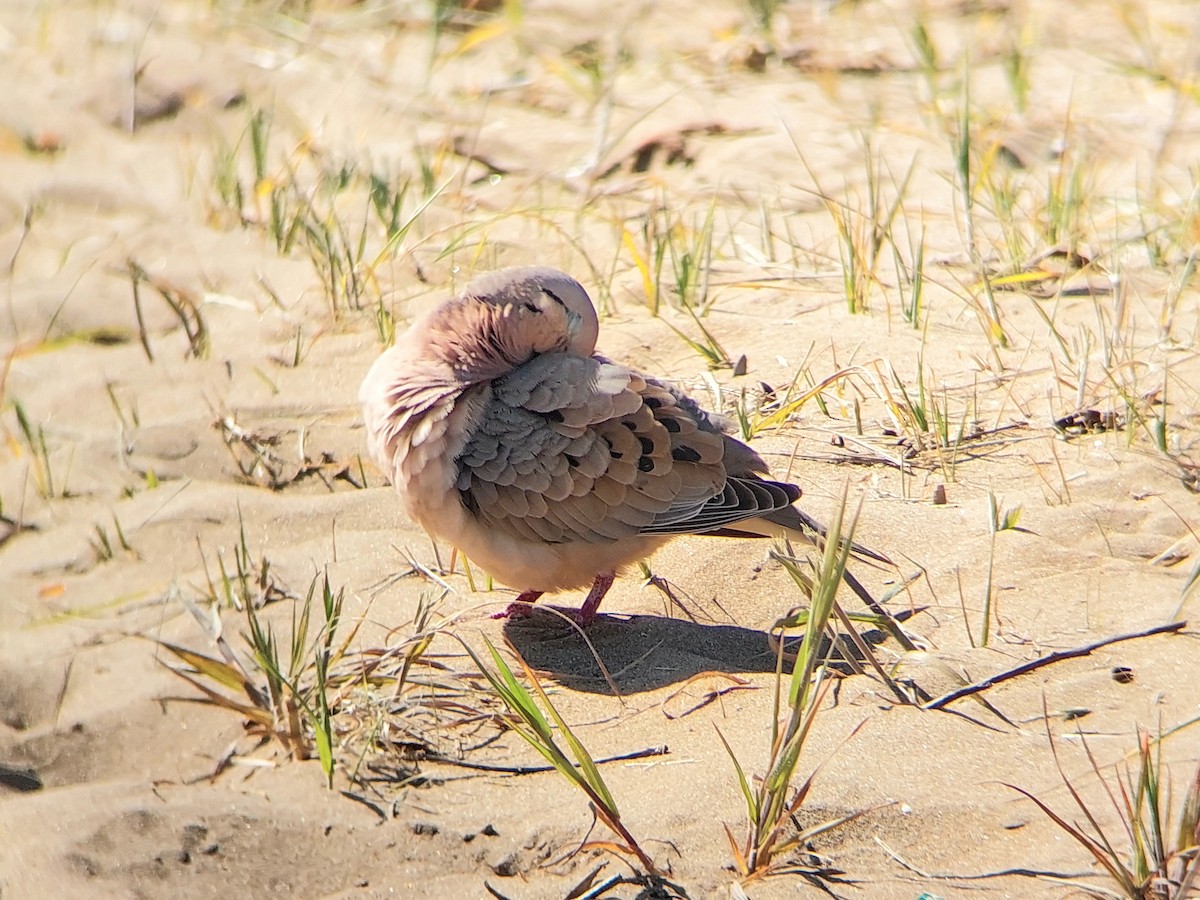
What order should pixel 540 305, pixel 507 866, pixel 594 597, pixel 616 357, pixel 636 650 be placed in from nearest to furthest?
pixel 507 866 < pixel 636 650 < pixel 594 597 < pixel 540 305 < pixel 616 357

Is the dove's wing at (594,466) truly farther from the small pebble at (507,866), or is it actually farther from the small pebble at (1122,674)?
the small pebble at (507,866)

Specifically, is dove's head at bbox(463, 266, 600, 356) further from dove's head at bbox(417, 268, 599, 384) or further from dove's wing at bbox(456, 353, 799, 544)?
dove's wing at bbox(456, 353, 799, 544)

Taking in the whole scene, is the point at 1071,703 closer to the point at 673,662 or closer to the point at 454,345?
the point at 673,662

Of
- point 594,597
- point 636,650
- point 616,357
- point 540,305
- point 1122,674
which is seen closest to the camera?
point 1122,674

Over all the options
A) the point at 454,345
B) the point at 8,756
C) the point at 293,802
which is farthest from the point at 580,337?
the point at 8,756

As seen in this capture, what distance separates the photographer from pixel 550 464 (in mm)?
3053

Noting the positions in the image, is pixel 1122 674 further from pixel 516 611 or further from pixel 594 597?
pixel 516 611

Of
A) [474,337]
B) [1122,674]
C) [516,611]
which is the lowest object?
[516,611]

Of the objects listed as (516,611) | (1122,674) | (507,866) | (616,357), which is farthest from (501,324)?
(1122,674)

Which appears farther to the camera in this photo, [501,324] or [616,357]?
[616,357]

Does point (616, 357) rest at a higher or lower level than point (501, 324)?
lower

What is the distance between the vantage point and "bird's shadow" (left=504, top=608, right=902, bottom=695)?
284 cm

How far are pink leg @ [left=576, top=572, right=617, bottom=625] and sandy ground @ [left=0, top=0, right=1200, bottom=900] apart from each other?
0.07 m

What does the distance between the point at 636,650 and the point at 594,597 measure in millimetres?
198
